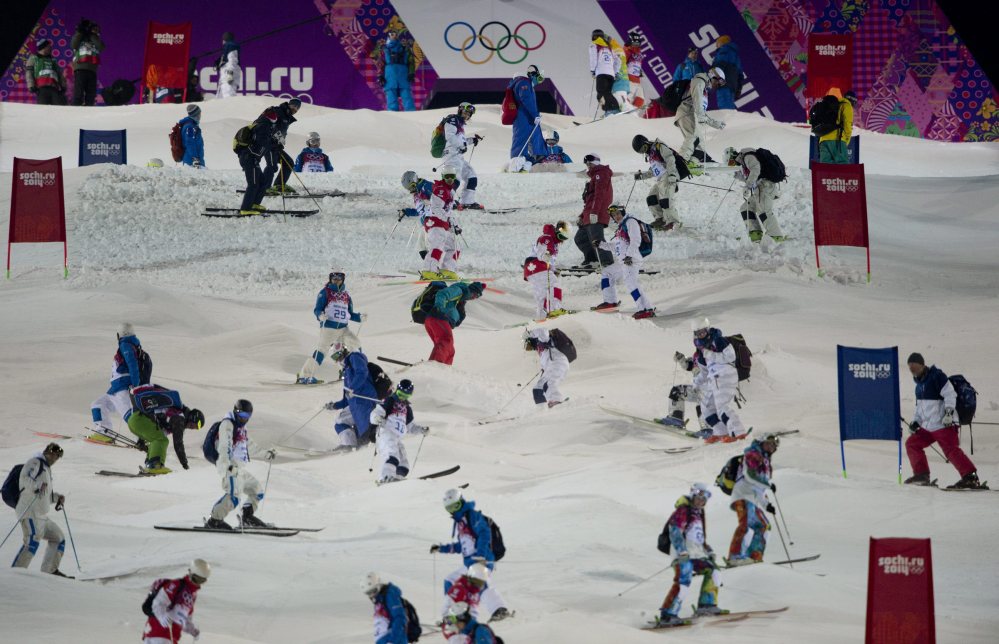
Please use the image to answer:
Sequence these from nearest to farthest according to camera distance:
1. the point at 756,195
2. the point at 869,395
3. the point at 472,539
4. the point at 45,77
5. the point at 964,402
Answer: the point at 472,539
the point at 964,402
the point at 869,395
the point at 756,195
the point at 45,77

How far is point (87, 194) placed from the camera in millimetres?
19672

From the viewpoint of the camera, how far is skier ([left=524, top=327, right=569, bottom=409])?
43.4 feet

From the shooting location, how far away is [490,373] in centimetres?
1484

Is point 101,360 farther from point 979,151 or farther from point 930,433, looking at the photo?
point 979,151

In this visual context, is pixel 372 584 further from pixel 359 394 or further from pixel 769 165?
pixel 769 165

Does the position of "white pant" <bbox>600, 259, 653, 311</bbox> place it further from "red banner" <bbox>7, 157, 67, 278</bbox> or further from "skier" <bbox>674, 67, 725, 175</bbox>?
"red banner" <bbox>7, 157, 67, 278</bbox>

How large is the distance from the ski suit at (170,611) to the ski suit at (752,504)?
10.7 ft

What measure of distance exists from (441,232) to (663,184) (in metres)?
3.12

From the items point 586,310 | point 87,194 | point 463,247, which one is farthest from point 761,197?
point 87,194

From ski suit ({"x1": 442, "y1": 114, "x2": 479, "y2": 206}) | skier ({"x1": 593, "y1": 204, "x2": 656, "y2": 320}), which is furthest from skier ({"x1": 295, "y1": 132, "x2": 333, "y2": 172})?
skier ({"x1": 593, "y1": 204, "x2": 656, "y2": 320})

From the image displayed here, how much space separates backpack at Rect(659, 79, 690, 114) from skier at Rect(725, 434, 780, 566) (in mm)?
10979

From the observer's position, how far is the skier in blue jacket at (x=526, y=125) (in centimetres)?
2067

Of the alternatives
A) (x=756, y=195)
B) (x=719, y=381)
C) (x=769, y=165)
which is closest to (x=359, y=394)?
(x=719, y=381)

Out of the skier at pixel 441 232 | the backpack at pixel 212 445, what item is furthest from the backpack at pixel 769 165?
the backpack at pixel 212 445
